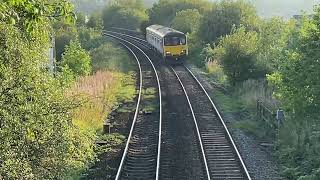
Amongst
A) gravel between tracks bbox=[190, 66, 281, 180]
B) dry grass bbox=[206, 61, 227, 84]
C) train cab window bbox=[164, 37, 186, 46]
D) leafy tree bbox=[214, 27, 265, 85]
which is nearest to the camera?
gravel between tracks bbox=[190, 66, 281, 180]

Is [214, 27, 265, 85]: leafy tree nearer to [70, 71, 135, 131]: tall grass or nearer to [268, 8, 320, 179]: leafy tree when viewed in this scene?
[70, 71, 135, 131]: tall grass

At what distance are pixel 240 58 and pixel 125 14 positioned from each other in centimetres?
6288

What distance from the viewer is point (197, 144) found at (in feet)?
57.9

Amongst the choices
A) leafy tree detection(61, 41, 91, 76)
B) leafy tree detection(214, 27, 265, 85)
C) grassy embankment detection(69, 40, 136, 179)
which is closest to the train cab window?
grassy embankment detection(69, 40, 136, 179)

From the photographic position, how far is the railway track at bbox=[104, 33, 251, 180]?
14.7 m

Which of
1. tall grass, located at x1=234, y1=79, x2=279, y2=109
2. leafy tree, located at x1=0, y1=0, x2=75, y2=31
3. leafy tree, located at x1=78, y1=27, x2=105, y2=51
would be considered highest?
leafy tree, located at x1=0, y1=0, x2=75, y2=31

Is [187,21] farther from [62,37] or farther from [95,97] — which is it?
[95,97]

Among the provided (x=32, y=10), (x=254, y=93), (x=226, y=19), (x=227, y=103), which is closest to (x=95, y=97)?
(x=227, y=103)

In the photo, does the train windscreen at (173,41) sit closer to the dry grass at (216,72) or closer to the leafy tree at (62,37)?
the dry grass at (216,72)

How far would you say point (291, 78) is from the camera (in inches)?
699

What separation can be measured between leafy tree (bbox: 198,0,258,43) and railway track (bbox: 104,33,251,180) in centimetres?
2079

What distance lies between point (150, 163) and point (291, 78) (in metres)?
5.97

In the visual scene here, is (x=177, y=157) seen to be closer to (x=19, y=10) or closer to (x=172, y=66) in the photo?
(x=19, y=10)

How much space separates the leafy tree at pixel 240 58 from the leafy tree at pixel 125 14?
55.9 metres
